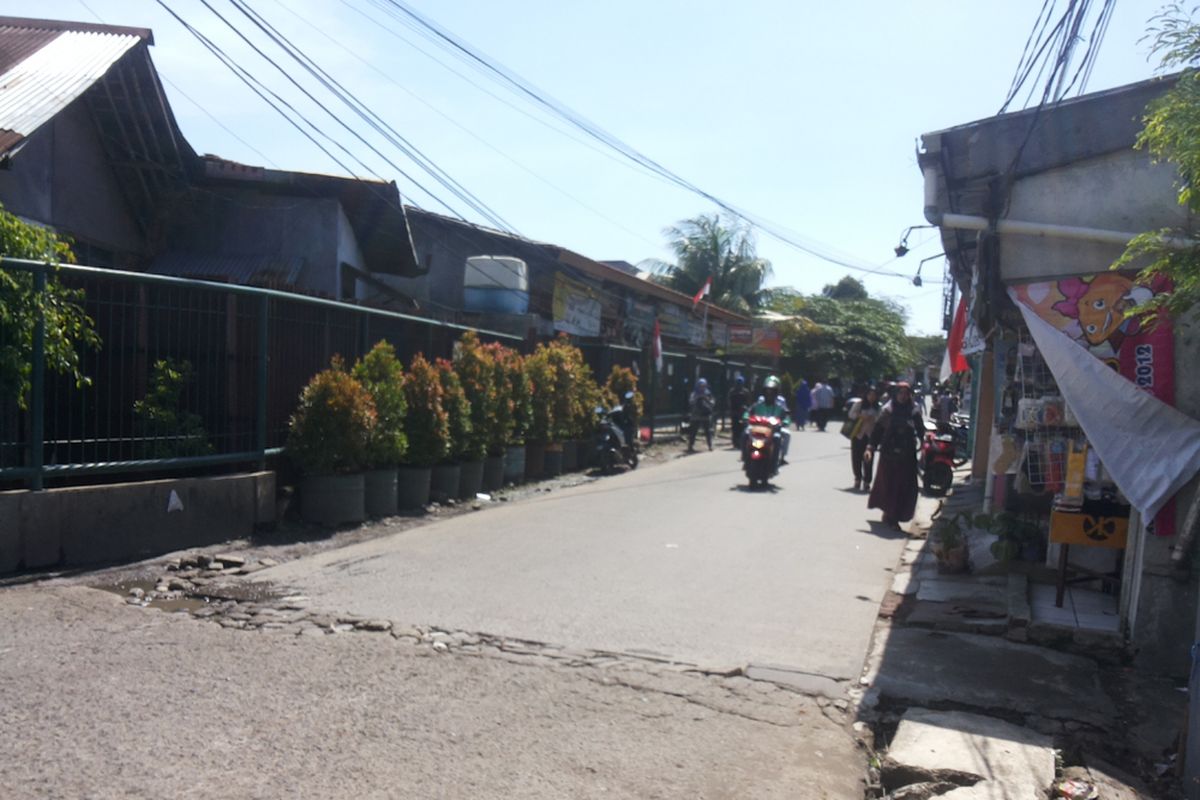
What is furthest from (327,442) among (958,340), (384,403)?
(958,340)

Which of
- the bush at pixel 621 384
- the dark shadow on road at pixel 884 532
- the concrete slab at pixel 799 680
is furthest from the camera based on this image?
the bush at pixel 621 384

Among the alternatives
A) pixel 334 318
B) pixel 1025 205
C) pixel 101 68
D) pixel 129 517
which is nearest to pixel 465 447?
pixel 334 318

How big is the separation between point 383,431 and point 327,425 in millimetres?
Result: 819

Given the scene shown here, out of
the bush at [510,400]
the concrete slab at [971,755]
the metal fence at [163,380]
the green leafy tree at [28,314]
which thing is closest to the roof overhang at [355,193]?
the bush at [510,400]

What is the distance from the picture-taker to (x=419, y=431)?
11.6m

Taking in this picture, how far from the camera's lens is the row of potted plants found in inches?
398

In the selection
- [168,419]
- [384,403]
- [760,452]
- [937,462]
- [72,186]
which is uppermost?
[72,186]

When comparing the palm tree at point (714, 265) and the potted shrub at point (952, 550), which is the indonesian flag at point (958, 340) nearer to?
the potted shrub at point (952, 550)

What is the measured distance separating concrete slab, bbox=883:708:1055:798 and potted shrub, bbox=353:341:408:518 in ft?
22.2

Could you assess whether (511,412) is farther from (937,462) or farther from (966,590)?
(966,590)

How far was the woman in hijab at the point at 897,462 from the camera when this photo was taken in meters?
11.7

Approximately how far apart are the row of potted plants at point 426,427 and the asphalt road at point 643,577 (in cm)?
75

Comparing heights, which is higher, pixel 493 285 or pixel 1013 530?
pixel 493 285

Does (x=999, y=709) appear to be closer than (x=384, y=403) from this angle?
Yes
